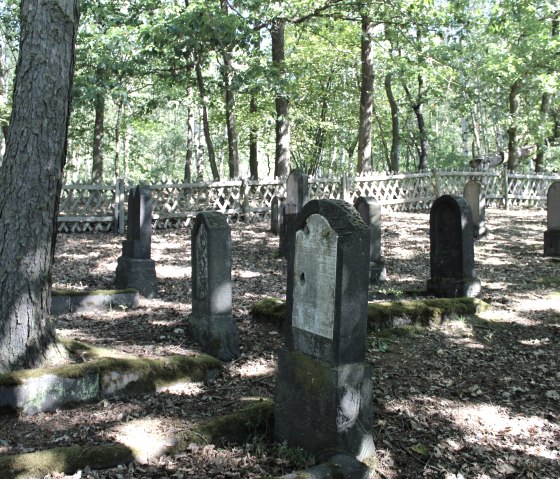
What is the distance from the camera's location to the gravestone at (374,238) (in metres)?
10.1

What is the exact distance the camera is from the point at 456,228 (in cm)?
866

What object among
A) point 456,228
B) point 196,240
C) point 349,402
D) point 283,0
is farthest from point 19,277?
point 283,0

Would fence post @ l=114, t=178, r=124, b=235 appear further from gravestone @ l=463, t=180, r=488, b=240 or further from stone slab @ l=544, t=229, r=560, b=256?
stone slab @ l=544, t=229, r=560, b=256

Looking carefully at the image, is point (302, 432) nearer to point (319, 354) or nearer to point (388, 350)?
point (319, 354)

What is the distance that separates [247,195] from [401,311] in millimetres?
11566

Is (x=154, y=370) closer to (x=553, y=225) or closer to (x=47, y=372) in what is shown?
(x=47, y=372)

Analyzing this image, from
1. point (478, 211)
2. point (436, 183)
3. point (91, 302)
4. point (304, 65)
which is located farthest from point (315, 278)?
point (304, 65)

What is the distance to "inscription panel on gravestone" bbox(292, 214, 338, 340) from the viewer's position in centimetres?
412

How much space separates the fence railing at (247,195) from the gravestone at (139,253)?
7.05 meters

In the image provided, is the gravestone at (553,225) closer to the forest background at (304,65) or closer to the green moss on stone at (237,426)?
the forest background at (304,65)

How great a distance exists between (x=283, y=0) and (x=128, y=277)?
10.0 m

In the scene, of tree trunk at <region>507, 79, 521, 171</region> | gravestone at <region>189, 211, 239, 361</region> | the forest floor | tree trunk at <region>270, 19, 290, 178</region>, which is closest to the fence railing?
tree trunk at <region>270, 19, 290, 178</region>

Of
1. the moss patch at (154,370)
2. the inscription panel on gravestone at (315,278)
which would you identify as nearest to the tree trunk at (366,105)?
the moss patch at (154,370)

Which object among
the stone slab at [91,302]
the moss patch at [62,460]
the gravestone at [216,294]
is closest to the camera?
the moss patch at [62,460]
